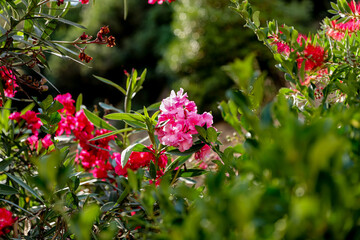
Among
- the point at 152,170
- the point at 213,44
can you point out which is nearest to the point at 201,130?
the point at 152,170

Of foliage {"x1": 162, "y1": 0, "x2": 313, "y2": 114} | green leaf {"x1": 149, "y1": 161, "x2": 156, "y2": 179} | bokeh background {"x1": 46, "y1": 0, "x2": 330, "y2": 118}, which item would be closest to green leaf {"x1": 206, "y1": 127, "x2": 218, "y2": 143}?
green leaf {"x1": 149, "y1": 161, "x2": 156, "y2": 179}

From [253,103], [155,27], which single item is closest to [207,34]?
[155,27]

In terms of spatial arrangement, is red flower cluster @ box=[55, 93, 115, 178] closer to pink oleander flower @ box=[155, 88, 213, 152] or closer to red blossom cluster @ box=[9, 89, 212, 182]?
Result: red blossom cluster @ box=[9, 89, 212, 182]

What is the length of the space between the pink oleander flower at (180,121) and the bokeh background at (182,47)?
8.28 ft

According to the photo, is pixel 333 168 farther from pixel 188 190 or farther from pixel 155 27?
pixel 155 27

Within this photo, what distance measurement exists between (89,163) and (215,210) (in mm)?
871

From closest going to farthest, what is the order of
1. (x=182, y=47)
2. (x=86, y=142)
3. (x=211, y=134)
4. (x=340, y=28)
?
(x=211, y=134), (x=340, y=28), (x=86, y=142), (x=182, y=47)

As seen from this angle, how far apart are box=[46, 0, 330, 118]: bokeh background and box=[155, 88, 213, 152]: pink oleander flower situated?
2.52m

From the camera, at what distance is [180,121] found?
71 centimetres

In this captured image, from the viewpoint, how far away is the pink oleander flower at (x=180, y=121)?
70 cm

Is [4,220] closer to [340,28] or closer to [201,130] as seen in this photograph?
[201,130]

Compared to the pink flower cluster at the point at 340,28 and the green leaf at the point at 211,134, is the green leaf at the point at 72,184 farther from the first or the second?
the pink flower cluster at the point at 340,28

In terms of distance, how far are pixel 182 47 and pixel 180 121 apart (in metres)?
3.23

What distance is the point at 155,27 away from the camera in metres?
4.88
